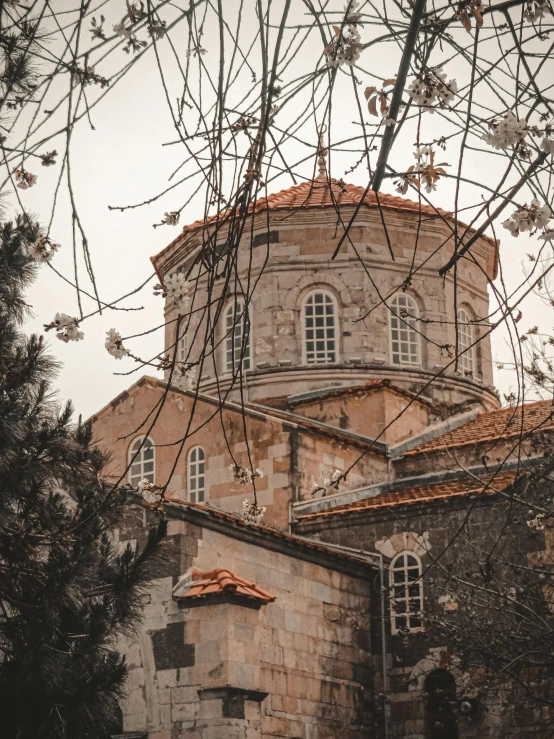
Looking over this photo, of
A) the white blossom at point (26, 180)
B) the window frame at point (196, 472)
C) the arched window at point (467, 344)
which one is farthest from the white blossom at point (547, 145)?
the arched window at point (467, 344)

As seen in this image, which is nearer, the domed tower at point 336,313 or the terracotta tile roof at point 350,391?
the terracotta tile roof at point 350,391

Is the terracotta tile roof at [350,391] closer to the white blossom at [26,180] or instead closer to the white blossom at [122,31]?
the white blossom at [26,180]

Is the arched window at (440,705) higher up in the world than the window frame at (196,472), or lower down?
lower down

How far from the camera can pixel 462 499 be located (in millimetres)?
13320

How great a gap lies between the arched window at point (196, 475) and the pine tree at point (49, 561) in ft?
24.3

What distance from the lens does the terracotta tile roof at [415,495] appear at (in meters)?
13.4

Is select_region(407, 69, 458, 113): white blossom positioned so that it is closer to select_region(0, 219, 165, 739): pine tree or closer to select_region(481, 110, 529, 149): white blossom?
select_region(481, 110, 529, 149): white blossom

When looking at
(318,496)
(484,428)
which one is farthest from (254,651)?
(484,428)

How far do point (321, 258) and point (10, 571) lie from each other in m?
11.2

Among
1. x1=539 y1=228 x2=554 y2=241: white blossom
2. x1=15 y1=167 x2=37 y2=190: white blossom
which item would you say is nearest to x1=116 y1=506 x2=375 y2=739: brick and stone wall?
x1=15 y1=167 x2=37 y2=190: white blossom

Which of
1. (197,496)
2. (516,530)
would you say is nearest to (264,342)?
(197,496)

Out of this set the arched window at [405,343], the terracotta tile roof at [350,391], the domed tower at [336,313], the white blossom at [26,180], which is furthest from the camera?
the arched window at [405,343]

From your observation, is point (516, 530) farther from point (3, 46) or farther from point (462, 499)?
point (3, 46)

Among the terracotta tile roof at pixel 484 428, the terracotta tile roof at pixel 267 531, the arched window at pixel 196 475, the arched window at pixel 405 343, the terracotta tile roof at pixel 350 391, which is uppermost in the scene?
the arched window at pixel 405 343
